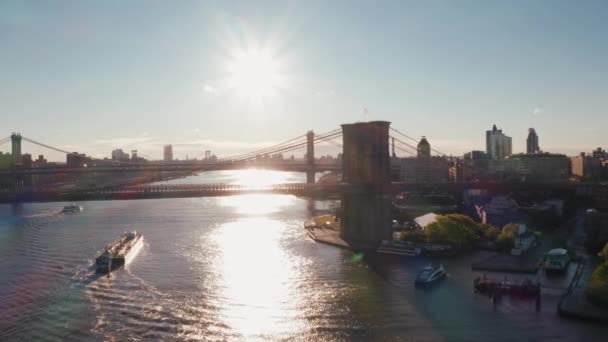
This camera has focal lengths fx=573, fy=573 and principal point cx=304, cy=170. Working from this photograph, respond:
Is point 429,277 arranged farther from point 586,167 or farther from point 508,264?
point 586,167

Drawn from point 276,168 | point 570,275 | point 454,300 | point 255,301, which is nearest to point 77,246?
point 255,301

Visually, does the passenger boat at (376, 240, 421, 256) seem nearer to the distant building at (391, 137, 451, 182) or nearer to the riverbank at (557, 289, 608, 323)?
the riverbank at (557, 289, 608, 323)

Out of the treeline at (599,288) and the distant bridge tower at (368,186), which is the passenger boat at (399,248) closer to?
the distant bridge tower at (368,186)

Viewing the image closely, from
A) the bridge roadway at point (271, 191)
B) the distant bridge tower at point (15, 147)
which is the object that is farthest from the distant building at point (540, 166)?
the distant bridge tower at point (15, 147)

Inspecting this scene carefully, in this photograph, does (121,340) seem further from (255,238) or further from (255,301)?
(255,238)

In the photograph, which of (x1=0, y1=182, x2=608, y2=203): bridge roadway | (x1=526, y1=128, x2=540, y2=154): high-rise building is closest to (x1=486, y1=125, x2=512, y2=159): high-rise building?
(x1=526, y1=128, x2=540, y2=154): high-rise building

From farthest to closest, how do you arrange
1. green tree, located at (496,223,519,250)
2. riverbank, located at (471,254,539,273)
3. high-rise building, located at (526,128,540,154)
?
high-rise building, located at (526,128,540,154) → green tree, located at (496,223,519,250) → riverbank, located at (471,254,539,273)
